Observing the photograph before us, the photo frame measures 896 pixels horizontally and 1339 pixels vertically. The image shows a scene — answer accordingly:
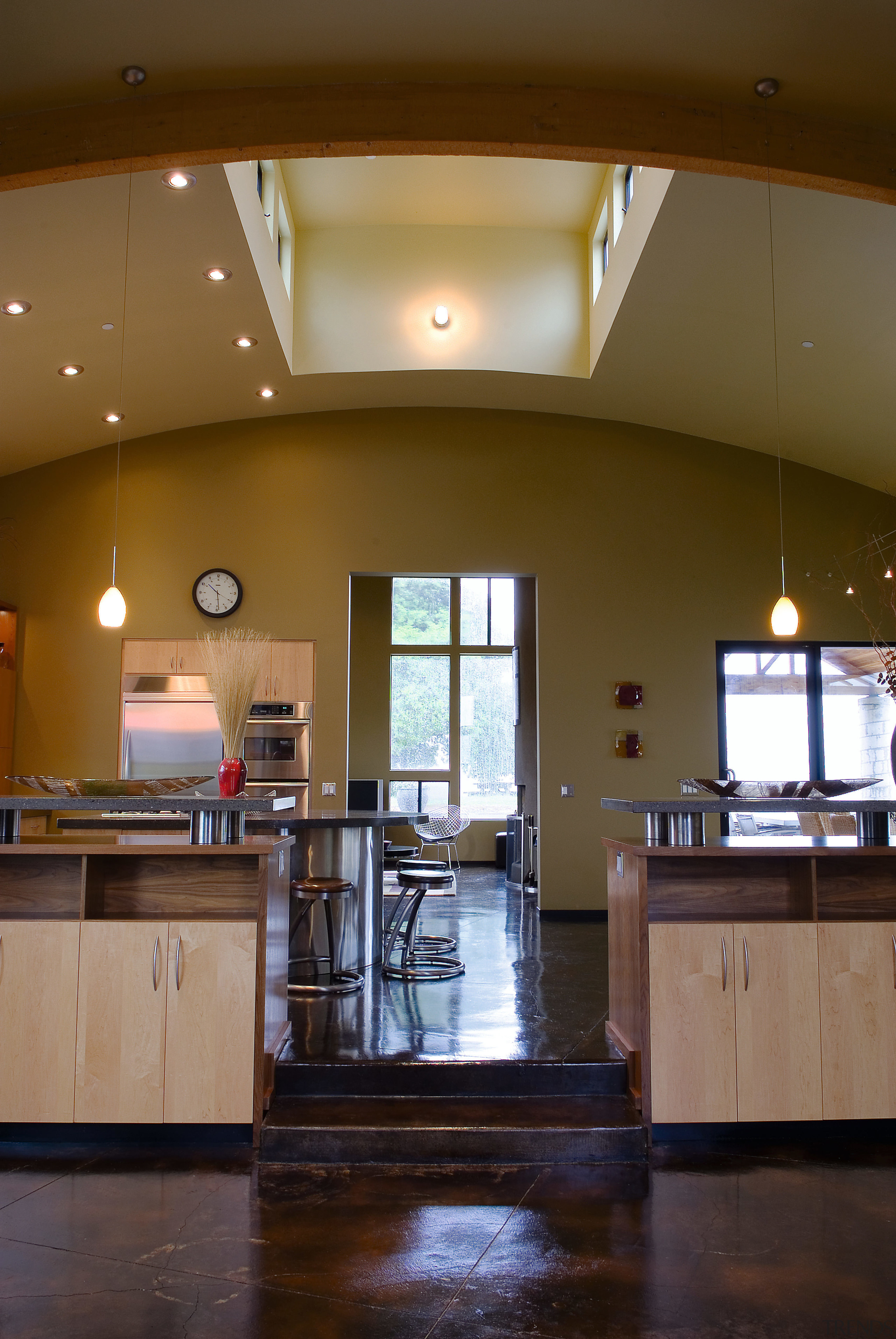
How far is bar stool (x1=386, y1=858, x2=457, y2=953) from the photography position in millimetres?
5441

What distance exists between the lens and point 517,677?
1169 centimetres

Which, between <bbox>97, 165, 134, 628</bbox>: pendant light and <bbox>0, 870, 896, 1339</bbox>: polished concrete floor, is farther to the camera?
<bbox>97, 165, 134, 628</bbox>: pendant light

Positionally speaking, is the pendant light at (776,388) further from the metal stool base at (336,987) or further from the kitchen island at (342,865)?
the metal stool base at (336,987)

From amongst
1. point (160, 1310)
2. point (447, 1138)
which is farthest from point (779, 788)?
point (160, 1310)

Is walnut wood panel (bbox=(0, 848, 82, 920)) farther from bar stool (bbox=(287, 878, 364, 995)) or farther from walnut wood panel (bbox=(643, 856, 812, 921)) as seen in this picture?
walnut wood panel (bbox=(643, 856, 812, 921))

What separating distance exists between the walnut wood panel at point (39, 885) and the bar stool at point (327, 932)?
1168 mm

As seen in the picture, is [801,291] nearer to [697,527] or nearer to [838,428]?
[838,428]

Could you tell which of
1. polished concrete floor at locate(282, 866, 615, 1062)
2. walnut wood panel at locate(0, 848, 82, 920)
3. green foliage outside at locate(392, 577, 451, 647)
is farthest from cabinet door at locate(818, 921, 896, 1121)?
green foliage outside at locate(392, 577, 451, 647)

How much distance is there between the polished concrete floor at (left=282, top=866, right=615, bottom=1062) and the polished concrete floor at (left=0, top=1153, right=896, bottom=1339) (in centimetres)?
55

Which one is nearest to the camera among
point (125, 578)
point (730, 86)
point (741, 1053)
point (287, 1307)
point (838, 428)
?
point (287, 1307)

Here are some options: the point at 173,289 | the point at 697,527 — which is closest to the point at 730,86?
the point at 173,289

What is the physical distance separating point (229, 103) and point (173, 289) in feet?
6.49

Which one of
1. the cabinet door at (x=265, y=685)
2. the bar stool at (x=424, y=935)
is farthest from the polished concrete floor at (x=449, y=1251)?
the cabinet door at (x=265, y=685)

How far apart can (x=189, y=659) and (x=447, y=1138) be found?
4.92 m
